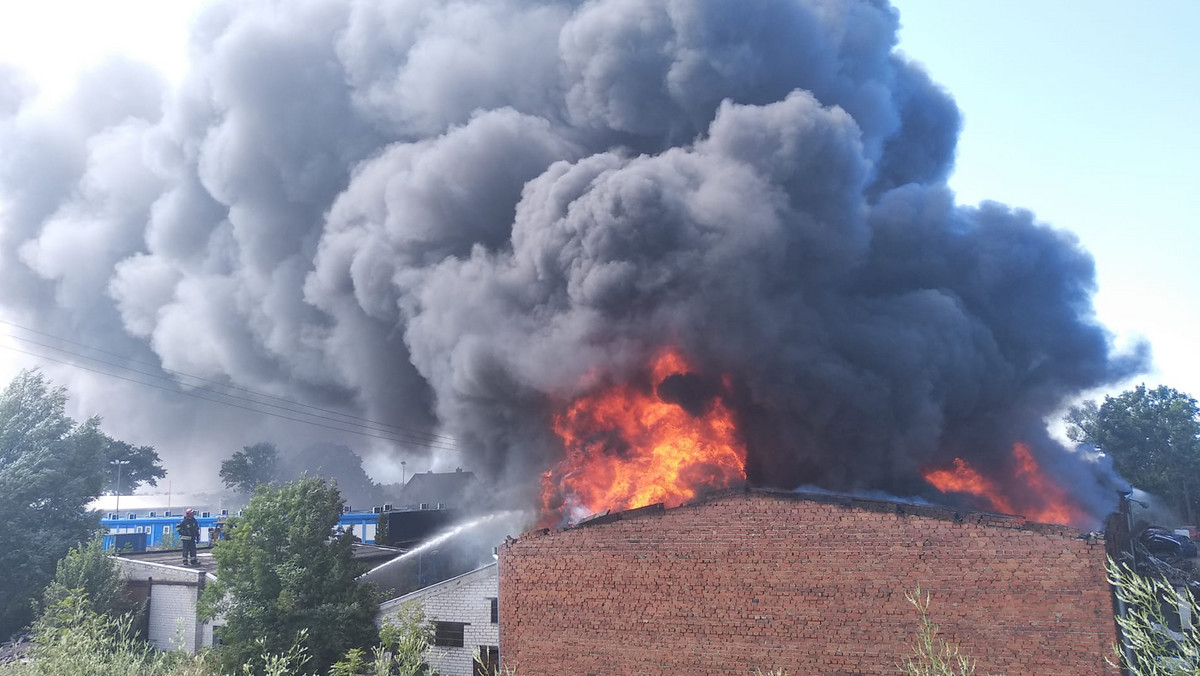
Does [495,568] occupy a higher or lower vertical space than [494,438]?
lower

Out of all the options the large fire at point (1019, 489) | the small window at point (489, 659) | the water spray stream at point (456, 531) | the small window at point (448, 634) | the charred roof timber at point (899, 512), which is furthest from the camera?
the water spray stream at point (456, 531)

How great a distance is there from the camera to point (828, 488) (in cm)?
2384

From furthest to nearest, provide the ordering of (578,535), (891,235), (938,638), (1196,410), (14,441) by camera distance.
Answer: (1196,410) → (14,441) → (891,235) → (578,535) → (938,638)

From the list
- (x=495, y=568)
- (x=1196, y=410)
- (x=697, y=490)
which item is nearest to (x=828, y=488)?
(x=697, y=490)

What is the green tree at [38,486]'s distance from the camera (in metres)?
29.9

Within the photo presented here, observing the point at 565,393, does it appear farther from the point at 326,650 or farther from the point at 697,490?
the point at 326,650

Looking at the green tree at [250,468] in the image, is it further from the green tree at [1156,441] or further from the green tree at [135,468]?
the green tree at [1156,441]

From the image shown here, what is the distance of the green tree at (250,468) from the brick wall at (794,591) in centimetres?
6354

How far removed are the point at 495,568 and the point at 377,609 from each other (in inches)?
139

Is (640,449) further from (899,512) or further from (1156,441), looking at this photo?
(1156,441)

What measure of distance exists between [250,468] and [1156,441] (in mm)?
77462

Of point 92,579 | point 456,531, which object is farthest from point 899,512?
point 92,579

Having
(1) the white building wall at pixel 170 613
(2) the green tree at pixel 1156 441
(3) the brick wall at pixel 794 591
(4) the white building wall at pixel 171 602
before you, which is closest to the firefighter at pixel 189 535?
(4) the white building wall at pixel 171 602

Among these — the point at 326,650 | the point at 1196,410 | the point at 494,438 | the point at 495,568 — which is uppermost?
the point at 1196,410
